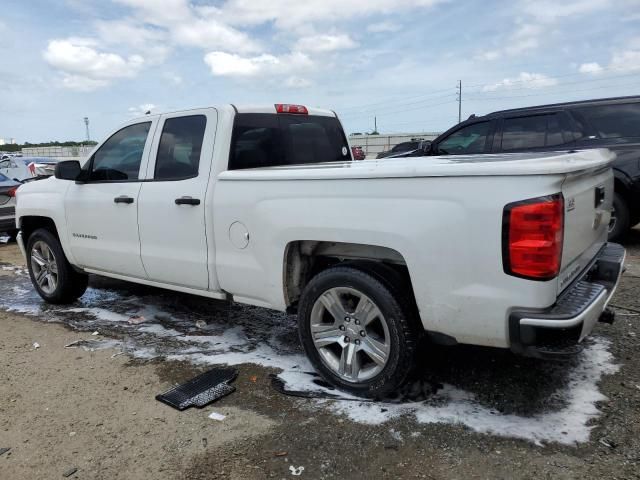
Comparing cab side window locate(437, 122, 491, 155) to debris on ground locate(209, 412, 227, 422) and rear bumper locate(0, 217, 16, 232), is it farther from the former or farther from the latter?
rear bumper locate(0, 217, 16, 232)

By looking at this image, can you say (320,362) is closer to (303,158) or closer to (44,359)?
(303,158)

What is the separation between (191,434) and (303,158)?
8.07 feet

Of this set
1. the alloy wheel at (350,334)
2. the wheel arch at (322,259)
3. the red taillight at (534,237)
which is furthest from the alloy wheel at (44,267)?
the red taillight at (534,237)

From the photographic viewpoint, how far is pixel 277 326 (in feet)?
15.6

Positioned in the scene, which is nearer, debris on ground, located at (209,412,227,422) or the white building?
debris on ground, located at (209,412,227,422)

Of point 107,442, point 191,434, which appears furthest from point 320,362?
point 107,442

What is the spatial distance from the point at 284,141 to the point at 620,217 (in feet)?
15.7

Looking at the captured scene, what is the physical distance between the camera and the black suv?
6621 millimetres

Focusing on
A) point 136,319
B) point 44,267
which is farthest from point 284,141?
point 44,267

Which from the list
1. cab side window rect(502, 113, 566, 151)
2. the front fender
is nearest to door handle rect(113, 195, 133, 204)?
the front fender

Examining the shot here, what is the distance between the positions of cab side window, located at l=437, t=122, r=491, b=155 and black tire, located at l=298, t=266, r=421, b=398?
494cm

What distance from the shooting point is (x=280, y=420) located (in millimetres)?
3111

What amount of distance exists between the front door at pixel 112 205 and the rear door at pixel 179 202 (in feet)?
0.49

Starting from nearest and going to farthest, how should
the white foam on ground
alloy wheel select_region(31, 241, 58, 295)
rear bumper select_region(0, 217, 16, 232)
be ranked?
the white foam on ground, alloy wheel select_region(31, 241, 58, 295), rear bumper select_region(0, 217, 16, 232)
